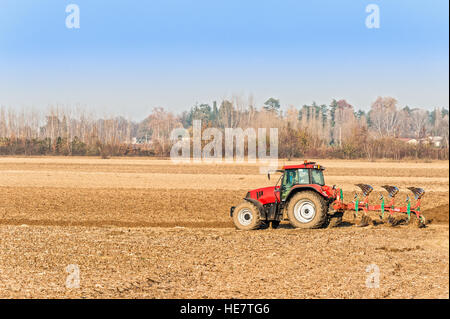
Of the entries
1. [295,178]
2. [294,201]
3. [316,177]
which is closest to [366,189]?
[316,177]

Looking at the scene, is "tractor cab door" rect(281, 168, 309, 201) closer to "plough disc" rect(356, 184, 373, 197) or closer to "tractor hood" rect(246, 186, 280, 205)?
"tractor hood" rect(246, 186, 280, 205)

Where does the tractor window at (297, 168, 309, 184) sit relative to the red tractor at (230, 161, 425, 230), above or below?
above

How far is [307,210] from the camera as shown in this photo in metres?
15.5

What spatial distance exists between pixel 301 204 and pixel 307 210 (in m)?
0.28

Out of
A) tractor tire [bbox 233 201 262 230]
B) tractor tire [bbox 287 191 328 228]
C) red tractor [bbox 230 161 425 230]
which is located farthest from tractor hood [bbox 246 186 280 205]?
tractor tire [bbox 287 191 328 228]

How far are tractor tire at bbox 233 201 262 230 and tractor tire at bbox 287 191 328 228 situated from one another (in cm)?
99

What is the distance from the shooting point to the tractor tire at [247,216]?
51.7 ft

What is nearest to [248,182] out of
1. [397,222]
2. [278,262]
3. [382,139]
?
[397,222]

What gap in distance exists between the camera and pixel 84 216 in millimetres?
19953

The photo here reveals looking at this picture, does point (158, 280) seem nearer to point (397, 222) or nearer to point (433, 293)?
point (433, 293)

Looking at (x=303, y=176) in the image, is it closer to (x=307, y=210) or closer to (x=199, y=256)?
(x=307, y=210)

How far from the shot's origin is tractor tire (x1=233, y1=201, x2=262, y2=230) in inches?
621

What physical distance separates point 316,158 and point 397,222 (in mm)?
59984

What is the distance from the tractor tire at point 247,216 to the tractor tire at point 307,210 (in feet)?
3.25
